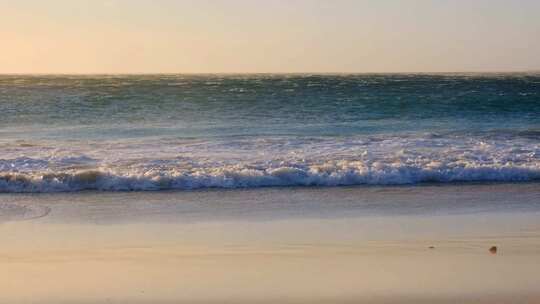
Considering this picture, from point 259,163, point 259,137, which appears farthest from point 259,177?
point 259,137

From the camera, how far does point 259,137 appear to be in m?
18.6

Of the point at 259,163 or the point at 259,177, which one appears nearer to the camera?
the point at 259,177

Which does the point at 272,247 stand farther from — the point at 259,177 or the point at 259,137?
the point at 259,137

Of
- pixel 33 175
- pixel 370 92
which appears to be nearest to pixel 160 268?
pixel 33 175

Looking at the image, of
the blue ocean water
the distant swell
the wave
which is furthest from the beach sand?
the blue ocean water

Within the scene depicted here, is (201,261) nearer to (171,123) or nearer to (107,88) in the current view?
(171,123)

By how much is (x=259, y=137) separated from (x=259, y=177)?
609cm

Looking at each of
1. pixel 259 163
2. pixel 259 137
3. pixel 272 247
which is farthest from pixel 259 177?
pixel 259 137

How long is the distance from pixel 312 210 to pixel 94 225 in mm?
2746

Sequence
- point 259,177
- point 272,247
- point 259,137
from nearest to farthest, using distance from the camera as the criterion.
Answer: point 272,247 → point 259,177 → point 259,137

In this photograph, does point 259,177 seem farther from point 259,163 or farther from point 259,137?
point 259,137

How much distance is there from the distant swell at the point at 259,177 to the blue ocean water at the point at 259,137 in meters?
0.02

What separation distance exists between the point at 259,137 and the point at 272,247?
34.2 feet

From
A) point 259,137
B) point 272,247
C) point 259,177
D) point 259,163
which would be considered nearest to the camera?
point 272,247
